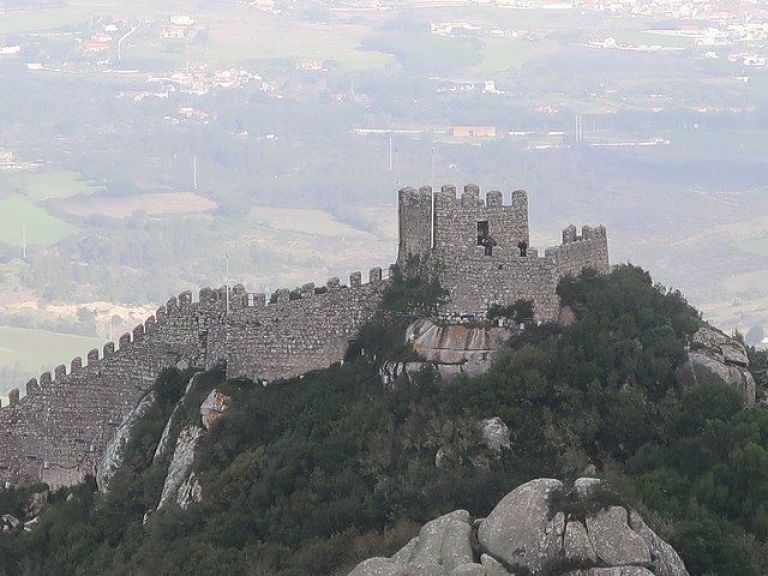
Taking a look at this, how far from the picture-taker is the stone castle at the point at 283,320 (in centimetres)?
5022

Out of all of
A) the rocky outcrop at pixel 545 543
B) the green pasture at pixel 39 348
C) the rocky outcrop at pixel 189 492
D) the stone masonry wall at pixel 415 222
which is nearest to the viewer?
the rocky outcrop at pixel 545 543

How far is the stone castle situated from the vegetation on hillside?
772 mm

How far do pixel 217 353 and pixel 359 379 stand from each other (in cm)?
467

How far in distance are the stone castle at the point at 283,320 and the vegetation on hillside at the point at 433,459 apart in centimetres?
77

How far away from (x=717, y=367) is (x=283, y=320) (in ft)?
36.3

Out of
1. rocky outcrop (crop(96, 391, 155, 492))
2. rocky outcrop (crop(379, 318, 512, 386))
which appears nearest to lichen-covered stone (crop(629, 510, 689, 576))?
rocky outcrop (crop(379, 318, 512, 386))

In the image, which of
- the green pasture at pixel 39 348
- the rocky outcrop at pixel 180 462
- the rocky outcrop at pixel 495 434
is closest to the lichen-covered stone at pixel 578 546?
the rocky outcrop at pixel 495 434

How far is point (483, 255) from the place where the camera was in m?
50.2

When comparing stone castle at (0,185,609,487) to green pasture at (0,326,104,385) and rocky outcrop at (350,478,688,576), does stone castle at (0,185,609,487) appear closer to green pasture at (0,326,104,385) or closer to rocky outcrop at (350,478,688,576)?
rocky outcrop at (350,478,688,576)

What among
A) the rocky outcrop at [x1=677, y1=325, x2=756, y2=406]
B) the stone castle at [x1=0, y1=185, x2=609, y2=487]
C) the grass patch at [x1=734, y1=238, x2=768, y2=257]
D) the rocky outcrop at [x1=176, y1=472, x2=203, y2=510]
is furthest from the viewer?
the grass patch at [x1=734, y1=238, x2=768, y2=257]

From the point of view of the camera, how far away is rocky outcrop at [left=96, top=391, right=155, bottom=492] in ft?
176

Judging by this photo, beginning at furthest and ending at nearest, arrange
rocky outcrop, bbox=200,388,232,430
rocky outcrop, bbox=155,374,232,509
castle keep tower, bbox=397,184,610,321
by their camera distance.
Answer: rocky outcrop, bbox=200,388,232,430 < castle keep tower, bbox=397,184,610,321 < rocky outcrop, bbox=155,374,232,509

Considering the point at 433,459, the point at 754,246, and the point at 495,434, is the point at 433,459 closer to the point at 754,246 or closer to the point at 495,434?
the point at 495,434

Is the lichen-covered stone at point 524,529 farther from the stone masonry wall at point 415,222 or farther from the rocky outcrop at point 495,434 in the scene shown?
the stone masonry wall at point 415,222
